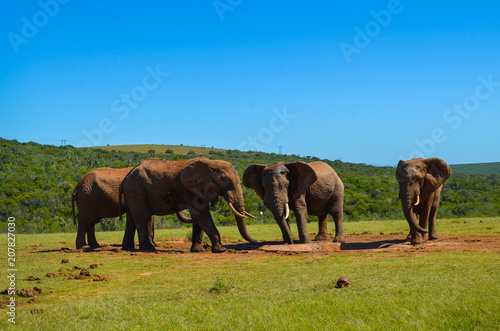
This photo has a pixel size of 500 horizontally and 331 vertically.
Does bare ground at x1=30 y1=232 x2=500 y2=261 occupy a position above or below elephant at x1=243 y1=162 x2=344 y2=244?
below

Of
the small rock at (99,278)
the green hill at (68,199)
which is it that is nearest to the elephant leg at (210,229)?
the small rock at (99,278)

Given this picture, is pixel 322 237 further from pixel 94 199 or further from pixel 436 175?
pixel 94 199

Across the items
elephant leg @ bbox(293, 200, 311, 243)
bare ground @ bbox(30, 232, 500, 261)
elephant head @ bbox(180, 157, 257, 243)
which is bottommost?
bare ground @ bbox(30, 232, 500, 261)

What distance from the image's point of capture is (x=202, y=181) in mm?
16234

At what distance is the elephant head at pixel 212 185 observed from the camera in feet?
52.6

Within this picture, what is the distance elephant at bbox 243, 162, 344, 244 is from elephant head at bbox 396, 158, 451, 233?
2.49 meters

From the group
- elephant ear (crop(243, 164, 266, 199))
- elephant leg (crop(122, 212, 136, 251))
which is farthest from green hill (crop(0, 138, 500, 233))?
elephant leg (crop(122, 212, 136, 251))

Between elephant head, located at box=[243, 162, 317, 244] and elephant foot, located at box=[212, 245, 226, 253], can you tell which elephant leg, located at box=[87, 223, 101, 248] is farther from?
elephant head, located at box=[243, 162, 317, 244]

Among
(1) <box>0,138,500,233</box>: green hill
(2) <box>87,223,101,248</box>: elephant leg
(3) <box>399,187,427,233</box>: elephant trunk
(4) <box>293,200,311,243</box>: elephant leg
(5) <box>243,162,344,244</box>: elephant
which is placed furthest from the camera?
(1) <box>0,138,500,233</box>: green hill

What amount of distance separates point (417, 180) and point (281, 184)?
4092 millimetres

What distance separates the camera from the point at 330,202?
18.7 meters

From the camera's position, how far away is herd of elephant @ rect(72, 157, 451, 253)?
53.1 feet

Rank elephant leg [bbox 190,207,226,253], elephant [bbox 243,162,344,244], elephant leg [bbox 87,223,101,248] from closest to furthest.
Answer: elephant leg [bbox 190,207,226,253]
elephant [bbox 243,162,344,244]
elephant leg [bbox 87,223,101,248]

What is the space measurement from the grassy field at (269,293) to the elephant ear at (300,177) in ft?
9.05
